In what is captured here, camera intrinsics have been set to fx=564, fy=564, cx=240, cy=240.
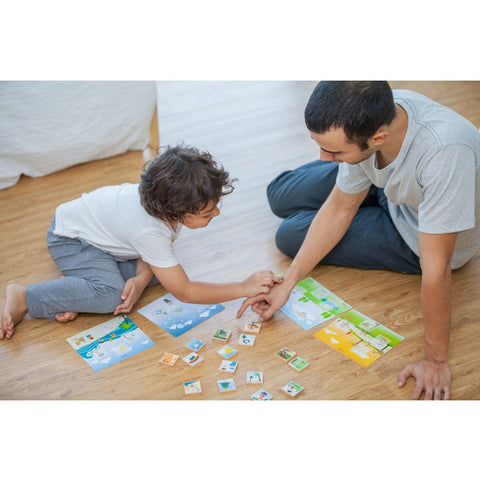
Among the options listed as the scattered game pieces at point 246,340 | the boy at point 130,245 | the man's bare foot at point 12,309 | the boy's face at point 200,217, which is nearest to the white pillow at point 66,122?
the boy at point 130,245

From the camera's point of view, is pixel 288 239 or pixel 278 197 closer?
pixel 288 239

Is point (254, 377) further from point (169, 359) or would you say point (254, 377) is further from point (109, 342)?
point (109, 342)

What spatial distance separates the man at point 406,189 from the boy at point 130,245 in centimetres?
30

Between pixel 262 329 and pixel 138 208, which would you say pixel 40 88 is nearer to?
pixel 138 208

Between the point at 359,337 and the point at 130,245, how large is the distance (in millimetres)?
867

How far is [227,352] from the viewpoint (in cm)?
190

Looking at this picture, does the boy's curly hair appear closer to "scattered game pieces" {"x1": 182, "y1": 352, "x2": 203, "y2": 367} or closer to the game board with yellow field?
"scattered game pieces" {"x1": 182, "y1": 352, "x2": 203, "y2": 367}

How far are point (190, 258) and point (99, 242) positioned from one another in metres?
0.42

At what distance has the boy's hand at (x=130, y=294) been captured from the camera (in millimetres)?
2031

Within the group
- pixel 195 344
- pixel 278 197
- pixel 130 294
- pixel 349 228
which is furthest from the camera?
pixel 278 197

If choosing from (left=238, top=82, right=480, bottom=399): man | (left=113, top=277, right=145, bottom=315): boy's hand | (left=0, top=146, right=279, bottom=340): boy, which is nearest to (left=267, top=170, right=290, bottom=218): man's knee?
(left=238, top=82, right=480, bottom=399): man

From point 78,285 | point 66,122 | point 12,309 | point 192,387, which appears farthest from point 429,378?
point 66,122

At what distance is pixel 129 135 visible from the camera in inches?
118

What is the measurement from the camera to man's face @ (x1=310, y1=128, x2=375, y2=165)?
160cm
